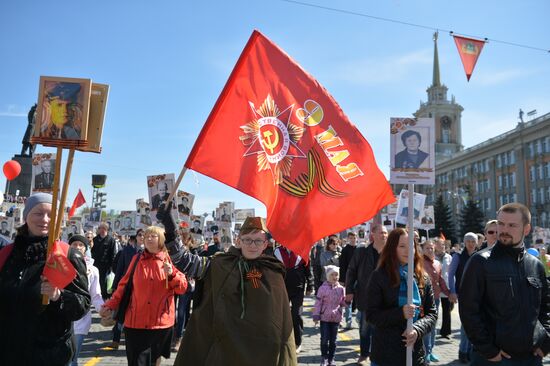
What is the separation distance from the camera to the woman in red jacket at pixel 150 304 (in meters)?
5.60

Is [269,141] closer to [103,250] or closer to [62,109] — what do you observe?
[62,109]

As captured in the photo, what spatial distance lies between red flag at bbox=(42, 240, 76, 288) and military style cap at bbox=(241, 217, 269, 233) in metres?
1.32

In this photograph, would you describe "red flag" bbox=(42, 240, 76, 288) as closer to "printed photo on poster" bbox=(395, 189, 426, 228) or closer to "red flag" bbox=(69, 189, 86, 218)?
"printed photo on poster" bbox=(395, 189, 426, 228)

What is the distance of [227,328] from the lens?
347cm

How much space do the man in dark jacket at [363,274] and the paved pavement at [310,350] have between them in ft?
1.43

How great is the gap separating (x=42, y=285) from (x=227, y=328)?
1257mm

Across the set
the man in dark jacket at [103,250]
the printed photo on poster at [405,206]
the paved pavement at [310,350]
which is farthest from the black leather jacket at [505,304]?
the printed photo on poster at [405,206]

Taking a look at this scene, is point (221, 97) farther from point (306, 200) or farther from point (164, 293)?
point (164, 293)

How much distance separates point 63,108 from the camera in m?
3.37

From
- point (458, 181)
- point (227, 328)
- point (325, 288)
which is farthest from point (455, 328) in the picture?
point (458, 181)

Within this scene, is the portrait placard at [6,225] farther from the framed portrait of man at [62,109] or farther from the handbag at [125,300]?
the framed portrait of man at [62,109]

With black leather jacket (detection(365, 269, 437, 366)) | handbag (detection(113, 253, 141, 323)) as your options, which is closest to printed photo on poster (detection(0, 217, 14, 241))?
handbag (detection(113, 253, 141, 323))

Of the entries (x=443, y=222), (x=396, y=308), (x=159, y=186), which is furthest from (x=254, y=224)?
(x=443, y=222)

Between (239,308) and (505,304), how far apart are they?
6.86 ft
